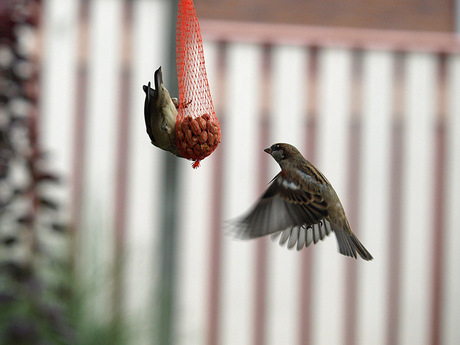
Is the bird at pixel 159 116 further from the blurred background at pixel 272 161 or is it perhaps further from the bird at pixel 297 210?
the blurred background at pixel 272 161

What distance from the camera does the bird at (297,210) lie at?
Result: 42cm

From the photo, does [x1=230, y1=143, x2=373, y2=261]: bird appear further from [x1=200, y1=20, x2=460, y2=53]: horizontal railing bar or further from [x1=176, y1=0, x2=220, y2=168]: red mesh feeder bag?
[x1=200, y1=20, x2=460, y2=53]: horizontal railing bar

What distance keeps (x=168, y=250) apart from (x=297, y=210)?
1.60 meters

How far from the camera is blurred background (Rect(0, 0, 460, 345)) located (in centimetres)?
216

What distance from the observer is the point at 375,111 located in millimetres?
2180

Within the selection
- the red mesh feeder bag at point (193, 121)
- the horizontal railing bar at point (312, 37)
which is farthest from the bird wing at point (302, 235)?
the horizontal railing bar at point (312, 37)

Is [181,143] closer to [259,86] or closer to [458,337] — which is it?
[259,86]

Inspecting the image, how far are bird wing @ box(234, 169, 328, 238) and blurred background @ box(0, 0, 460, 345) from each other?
1.53 metres

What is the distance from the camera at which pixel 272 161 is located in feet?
7.27

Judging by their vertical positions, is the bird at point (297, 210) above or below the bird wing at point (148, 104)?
below

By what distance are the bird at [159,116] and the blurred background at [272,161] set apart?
164 centimetres

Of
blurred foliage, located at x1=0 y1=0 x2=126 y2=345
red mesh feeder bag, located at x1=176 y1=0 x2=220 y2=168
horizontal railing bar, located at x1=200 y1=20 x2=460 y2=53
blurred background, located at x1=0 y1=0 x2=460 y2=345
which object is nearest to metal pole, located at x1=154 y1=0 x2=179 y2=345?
blurred background, located at x1=0 y1=0 x2=460 y2=345

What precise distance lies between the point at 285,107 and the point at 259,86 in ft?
0.38

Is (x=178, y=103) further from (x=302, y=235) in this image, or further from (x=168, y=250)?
(x=168, y=250)
